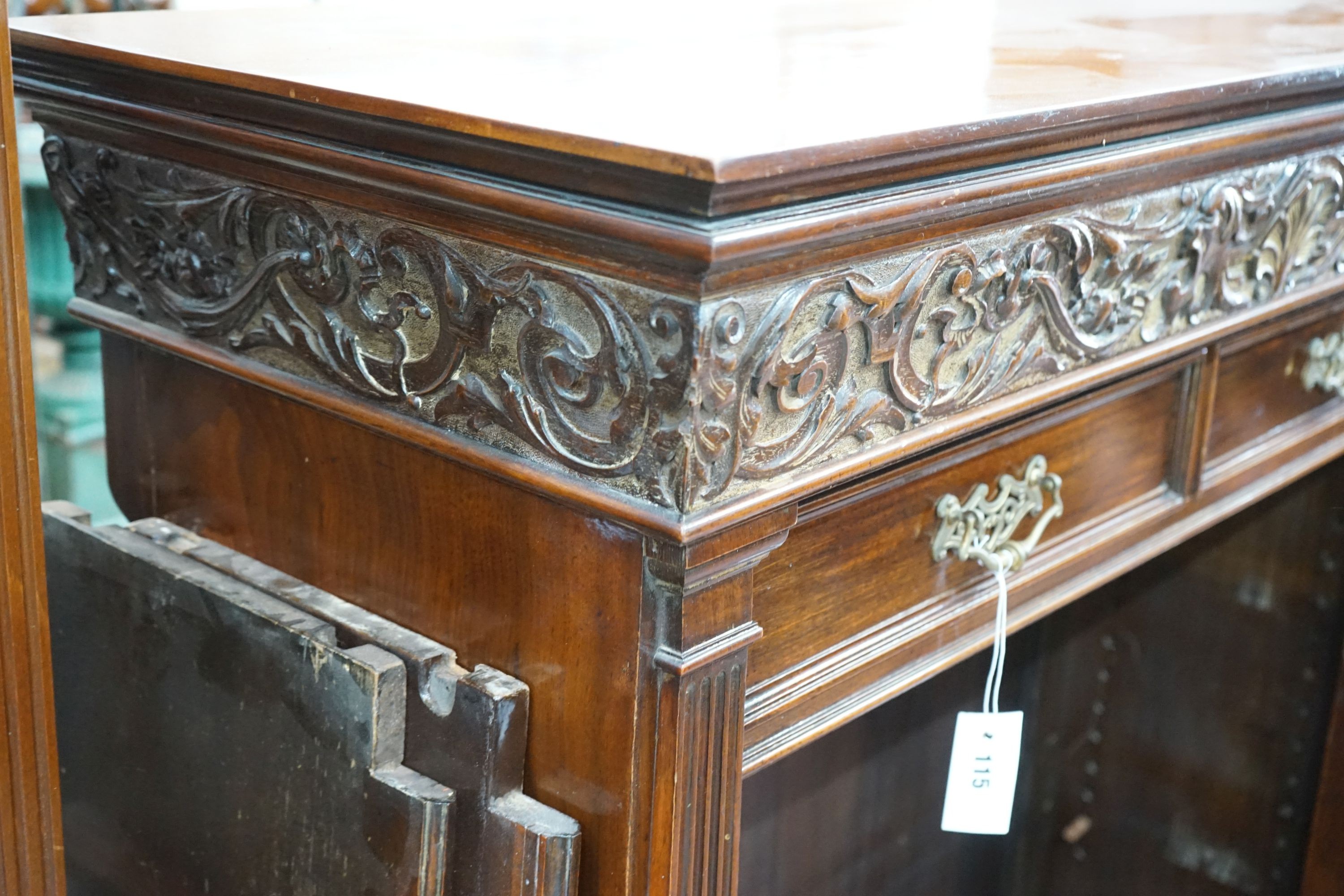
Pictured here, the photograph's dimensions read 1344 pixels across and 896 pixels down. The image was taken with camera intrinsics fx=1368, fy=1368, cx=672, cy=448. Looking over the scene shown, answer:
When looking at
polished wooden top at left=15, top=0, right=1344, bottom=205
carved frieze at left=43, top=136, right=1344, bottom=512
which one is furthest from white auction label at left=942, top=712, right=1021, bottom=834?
polished wooden top at left=15, top=0, right=1344, bottom=205

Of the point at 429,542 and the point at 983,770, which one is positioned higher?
the point at 429,542

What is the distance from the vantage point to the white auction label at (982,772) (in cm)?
78

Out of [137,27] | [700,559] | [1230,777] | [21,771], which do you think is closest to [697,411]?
[700,559]

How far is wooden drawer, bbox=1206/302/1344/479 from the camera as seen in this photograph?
0.93 m

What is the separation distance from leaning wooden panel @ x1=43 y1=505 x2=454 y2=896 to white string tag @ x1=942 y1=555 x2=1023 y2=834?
304 mm

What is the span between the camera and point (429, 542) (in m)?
0.66

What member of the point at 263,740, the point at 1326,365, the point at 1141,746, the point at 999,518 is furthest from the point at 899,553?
the point at 1141,746

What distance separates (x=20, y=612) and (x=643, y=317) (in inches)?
11.7

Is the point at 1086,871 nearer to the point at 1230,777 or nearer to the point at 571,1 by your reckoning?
the point at 1230,777

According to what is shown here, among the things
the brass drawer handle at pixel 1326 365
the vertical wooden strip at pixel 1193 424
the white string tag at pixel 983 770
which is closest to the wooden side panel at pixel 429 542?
the white string tag at pixel 983 770

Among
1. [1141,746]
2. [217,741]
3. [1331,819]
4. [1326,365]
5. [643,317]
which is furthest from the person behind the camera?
[1141,746]

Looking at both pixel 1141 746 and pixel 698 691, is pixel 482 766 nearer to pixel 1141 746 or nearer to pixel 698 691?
pixel 698 691

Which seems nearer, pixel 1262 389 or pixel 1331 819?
pixel 1262 389

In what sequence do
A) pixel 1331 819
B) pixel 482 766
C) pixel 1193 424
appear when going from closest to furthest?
1. pixel 482 766
2. pixel 1193 424
3. pixel 1331 819
